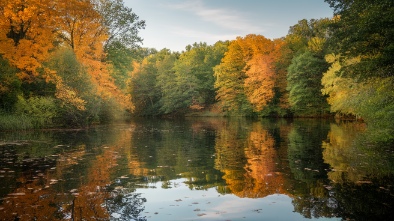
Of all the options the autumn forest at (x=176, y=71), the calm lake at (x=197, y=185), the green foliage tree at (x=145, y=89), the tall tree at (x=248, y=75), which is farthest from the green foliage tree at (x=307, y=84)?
the calm lake at (x=197, y=185)

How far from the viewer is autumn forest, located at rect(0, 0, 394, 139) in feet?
64.6

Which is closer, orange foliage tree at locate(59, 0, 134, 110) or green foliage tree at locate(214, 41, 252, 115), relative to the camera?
orange foliage tree at locate(59, 0, 134, 110)

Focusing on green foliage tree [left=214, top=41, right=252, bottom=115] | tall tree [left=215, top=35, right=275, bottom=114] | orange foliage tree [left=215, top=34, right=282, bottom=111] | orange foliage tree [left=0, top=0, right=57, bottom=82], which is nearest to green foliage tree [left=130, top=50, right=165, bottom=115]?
orange foliage tree [left=215, top=34, right=282, bottom=111]

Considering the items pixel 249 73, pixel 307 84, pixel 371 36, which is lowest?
pixel 307 84

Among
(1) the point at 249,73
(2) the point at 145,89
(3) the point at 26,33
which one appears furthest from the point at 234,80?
(3) the point at 26,33

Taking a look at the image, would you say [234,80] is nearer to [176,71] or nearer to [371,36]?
[176,71]

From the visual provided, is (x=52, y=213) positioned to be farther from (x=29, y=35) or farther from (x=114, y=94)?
(x=114, y=94)

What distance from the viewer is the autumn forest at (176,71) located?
19688 millimetres

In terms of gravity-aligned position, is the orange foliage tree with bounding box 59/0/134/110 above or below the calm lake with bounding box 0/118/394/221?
above

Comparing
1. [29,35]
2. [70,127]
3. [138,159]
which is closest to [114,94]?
[70,127]

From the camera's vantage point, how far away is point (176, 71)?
Answer: 7519 centimetres

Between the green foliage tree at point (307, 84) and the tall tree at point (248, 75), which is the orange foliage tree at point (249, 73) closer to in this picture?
the tall tree at point (248, 75)

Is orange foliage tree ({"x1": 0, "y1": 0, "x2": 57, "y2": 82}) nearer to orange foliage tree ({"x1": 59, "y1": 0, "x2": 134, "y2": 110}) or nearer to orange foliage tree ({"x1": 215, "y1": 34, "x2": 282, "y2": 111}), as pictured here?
orange foliage tree ({"x1": 59, "y1": 0, "x2": 134, "y2": 110})

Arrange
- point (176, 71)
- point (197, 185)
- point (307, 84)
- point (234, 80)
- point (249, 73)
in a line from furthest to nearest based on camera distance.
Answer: point (176, 71) → point (234, 80) → point (249, 73) → point (307, 84) → point (197, 185)
